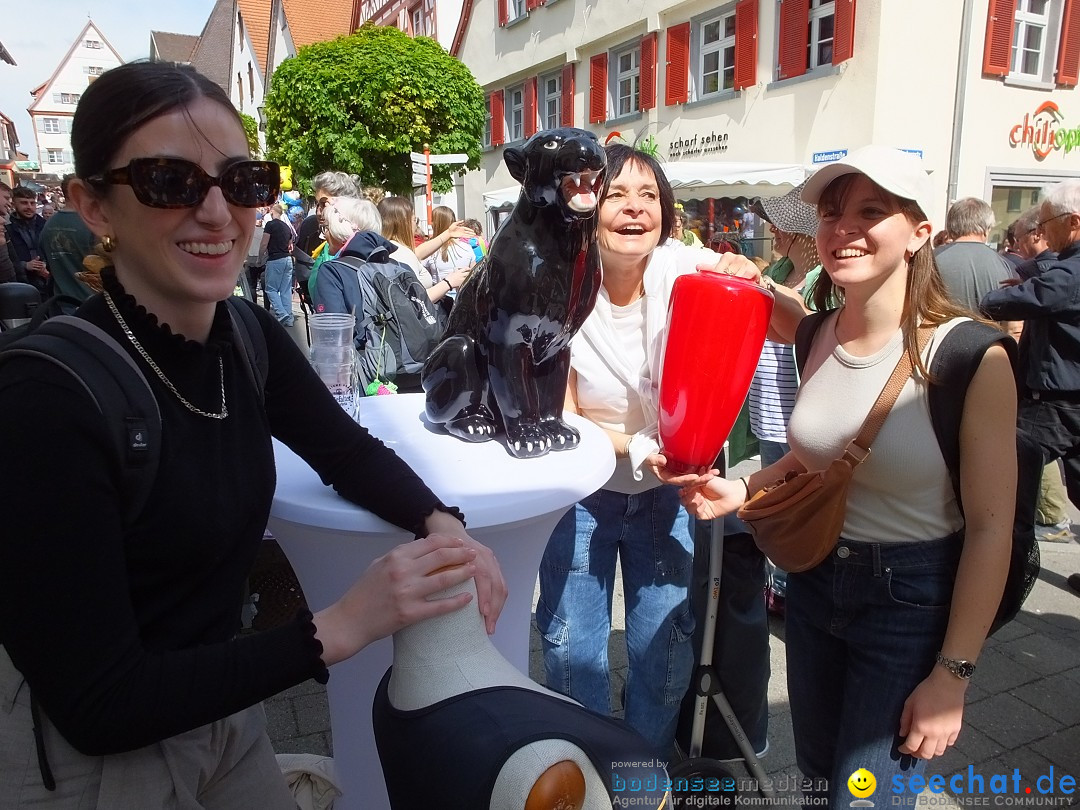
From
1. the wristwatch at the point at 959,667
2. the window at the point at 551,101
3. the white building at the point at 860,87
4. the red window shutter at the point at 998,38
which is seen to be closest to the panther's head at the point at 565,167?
the wristwatch at the point at 959,667

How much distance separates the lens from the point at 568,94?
15.3 m

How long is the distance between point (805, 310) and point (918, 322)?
19.4 inches

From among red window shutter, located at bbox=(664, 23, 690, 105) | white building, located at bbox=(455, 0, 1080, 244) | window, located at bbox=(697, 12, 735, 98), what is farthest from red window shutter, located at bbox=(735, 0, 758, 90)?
red window shutter, located at bbox=(664, 23, 690, 105)

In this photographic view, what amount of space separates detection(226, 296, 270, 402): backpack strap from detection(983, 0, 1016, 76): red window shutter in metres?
11.3

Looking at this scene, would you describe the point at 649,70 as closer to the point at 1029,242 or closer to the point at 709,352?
the point at 1029,242

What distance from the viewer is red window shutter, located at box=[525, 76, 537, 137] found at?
16.6 m

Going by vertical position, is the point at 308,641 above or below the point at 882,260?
below

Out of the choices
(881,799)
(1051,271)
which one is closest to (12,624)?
(881,799)

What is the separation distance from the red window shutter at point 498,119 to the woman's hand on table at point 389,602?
18.5 metres

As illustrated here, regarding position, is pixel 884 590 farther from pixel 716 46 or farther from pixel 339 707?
pixel 716 46

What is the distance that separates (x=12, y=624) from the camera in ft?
2.61

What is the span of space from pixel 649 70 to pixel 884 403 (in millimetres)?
13136

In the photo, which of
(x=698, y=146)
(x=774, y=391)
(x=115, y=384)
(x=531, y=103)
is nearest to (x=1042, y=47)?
(x=698, y=146)

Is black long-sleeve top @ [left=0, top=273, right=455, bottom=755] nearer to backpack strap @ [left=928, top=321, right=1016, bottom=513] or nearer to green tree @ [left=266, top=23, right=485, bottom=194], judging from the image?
backpack strap @ [left=928, top=321, right=1016, bottom=513]
